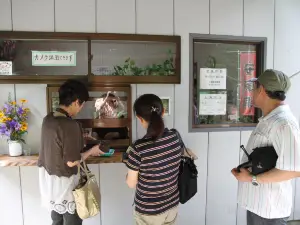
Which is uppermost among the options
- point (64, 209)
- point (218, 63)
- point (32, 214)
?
point (218, 63)

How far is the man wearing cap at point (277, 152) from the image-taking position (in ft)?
4.06

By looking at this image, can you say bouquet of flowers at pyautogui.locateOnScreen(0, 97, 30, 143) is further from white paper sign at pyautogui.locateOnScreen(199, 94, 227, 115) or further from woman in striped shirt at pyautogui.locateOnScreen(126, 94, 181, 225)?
white paper sign at pyautogui.locateOnScreen(199, 94, 227, 115)

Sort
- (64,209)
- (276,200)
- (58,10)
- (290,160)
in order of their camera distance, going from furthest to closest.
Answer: (58,10), (64,209), (276,200), (290,160)

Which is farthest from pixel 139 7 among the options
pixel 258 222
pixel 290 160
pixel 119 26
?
pixel 258 222

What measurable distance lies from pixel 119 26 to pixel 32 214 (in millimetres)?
1809

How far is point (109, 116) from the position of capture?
2.18 m

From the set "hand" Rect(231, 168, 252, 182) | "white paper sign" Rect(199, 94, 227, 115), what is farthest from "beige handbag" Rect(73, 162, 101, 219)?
"white paper sign" Rect(199, 94, 227, 115)

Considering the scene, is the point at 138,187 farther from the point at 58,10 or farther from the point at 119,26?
the point at 58,10

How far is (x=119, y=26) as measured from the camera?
7.06 ft

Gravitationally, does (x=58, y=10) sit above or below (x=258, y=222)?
above

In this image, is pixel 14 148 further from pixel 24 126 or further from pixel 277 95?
pixel 277 95

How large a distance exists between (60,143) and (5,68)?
3.18 feet

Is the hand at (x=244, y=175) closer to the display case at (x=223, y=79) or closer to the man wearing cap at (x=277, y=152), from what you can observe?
the man wearing cap at (x=277, y=152)

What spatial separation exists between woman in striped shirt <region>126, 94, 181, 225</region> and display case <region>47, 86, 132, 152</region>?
764 mm
